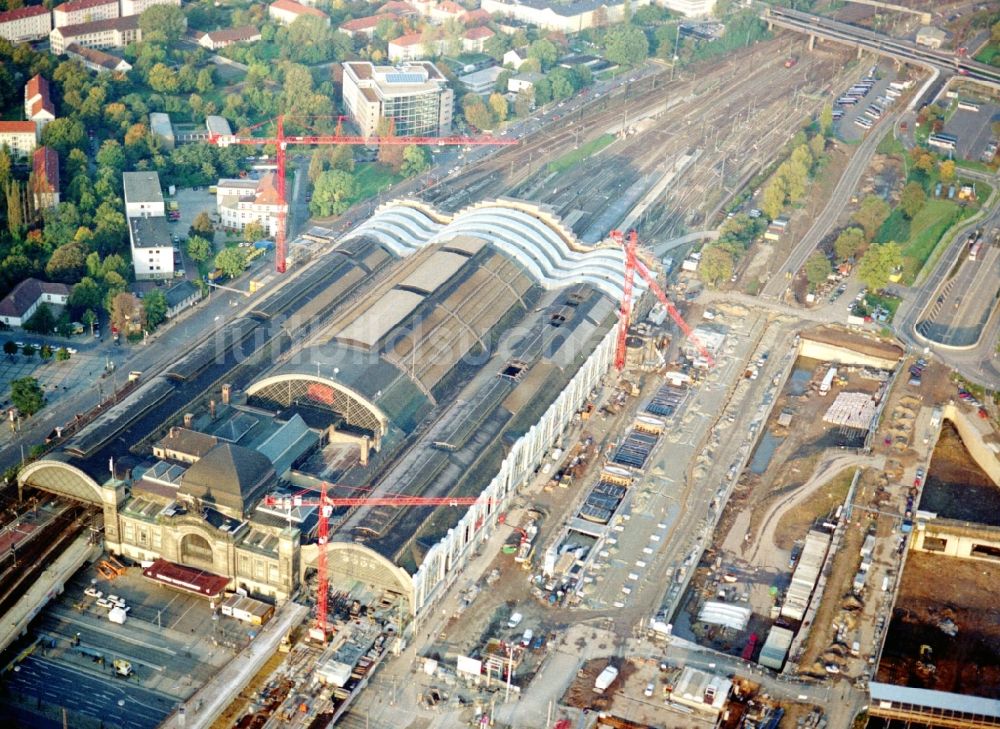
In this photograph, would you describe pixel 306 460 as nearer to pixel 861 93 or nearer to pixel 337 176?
pixel 337 176

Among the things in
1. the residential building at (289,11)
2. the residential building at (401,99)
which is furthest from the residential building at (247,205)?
the residential building at (289,11)

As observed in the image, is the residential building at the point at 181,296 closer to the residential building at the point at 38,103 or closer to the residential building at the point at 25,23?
the residential building at the point at 38,103

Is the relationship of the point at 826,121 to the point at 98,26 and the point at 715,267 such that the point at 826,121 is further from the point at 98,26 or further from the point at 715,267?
the point at 98,26

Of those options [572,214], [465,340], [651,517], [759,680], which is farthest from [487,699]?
[572,214]

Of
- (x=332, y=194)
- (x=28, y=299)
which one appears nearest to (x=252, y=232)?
(x=332, y=194)

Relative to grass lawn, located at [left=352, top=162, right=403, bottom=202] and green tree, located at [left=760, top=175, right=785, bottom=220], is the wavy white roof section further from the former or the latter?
green tree, located at [left=760, top=175, right=785, bottom=220]

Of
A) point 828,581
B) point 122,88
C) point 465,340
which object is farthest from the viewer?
point 122,88
